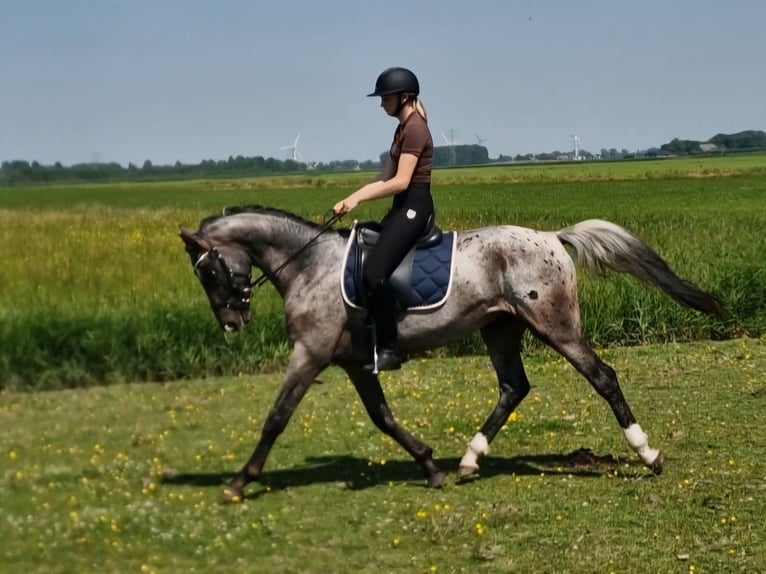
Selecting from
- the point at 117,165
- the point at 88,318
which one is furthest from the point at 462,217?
the point at 88,318

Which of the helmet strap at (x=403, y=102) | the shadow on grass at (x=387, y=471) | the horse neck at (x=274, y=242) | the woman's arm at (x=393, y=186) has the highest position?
the helmet strap at (x=403, y=102)

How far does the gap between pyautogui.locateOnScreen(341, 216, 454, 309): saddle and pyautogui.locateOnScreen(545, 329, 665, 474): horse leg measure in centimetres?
84

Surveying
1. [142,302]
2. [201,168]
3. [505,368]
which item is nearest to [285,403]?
[505,368]

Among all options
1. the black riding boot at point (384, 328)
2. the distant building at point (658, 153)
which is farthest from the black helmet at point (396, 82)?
the distant building at point (658, 153)

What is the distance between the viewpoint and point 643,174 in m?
78.4

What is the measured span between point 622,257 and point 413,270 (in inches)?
63.3

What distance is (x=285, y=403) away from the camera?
7.09 meters

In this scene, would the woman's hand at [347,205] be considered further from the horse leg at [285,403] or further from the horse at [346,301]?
the horse leg at [285,403]

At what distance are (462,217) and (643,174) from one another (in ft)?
164

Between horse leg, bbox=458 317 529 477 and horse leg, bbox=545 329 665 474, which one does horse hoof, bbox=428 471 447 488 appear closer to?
horse leg, bbox=458 317 529 477

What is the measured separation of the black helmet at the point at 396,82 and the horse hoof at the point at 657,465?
291 centimetres

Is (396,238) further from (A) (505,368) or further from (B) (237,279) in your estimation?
(A) (505,368)

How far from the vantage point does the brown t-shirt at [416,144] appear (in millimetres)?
6918

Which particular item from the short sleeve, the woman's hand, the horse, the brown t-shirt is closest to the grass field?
the horse
